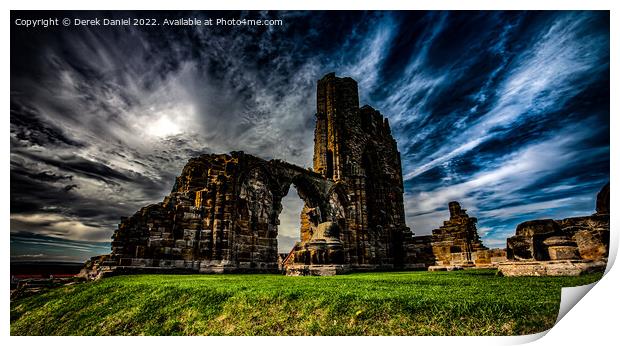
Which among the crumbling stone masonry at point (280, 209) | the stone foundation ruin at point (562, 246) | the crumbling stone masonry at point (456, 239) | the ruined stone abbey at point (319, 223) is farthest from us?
the crumbling stone masonry at point (456, 239)

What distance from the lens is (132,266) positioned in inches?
338

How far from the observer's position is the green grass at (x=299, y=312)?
3117 mm

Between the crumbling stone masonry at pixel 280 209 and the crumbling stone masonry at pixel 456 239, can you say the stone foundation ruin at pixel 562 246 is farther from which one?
the crumbling stone masonry at pixel 456 239

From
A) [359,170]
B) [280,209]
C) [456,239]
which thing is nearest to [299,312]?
[280,209]

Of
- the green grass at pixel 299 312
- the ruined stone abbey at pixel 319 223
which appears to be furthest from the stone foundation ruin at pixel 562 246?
the green grass at pixel 299 312

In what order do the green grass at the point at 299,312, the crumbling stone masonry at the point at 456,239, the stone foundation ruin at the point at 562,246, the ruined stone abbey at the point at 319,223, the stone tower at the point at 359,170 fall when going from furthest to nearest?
the stone tower at the point at 359,170, the crumbling stone masonry at the point at 456,239, the ruined stone abbey at the point at 319,223, the stone foundation ruin at the point at 562,246, the green grass at the point at 299,312

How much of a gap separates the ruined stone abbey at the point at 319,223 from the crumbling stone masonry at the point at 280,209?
0.03m

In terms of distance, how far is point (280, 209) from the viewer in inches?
505

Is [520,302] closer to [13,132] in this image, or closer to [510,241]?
[510,241]

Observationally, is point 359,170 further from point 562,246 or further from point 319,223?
point 562,246

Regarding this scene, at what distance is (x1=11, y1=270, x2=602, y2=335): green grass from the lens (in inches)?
123

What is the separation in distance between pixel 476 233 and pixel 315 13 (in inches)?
479

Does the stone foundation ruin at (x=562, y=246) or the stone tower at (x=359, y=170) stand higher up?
the stone tower at (x=359, y=170)

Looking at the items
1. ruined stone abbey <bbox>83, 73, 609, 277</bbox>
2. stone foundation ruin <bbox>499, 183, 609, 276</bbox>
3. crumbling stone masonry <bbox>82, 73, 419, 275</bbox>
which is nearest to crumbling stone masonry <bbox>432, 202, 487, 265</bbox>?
ruined stone abbey <bbox>83, 73, 609, 277</bbox>
